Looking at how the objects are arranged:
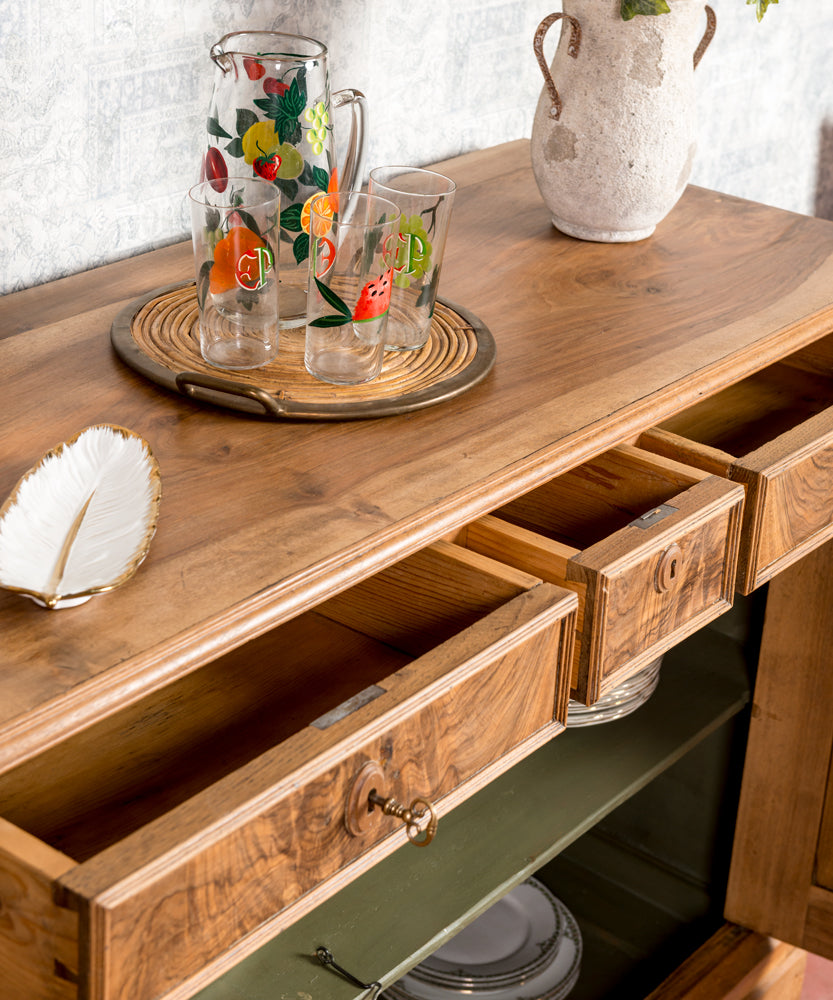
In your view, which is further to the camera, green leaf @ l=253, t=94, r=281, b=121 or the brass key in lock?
green leaf @ l=253, t=94, r=281, b=121

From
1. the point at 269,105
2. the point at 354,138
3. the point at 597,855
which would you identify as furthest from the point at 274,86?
the point at 597,855

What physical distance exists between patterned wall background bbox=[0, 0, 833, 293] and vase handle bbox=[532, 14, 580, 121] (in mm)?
199

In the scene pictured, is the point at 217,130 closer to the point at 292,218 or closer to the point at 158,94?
the point at 292,218

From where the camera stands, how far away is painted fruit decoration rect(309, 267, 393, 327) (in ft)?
2.82

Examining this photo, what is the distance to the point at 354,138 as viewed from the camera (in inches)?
40.5

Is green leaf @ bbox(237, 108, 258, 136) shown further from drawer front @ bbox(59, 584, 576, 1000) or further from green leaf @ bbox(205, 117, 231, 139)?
drawer front @ bbox(59, 584, 576, 1000)

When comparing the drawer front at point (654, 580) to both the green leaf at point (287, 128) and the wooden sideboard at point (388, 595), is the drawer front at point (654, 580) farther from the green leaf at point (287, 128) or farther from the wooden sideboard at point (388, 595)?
the green leaf at point (287, 128)

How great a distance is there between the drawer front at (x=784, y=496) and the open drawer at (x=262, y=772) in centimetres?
24

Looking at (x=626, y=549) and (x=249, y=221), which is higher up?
(x=249, y=221)

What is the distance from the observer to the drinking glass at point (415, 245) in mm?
918

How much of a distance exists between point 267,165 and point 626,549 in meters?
0.41

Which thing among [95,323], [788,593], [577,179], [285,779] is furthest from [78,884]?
[788,593]

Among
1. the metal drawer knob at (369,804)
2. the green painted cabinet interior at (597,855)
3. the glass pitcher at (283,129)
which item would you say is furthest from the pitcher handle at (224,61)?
the green painted cabinet interior at (597,855)

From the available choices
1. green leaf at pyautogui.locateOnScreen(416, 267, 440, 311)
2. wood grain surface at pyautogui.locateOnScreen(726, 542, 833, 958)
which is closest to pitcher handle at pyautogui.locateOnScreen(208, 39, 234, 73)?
green leaf at pyautogui.locateOnScreen(416, 267, 440, 311)
